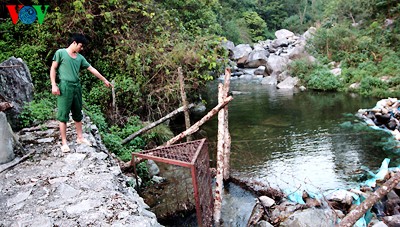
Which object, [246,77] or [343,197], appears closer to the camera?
[343,197]

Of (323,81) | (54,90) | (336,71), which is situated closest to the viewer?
(54,90)

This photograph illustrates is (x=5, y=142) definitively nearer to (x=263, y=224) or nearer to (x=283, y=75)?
(x=263, y=224)

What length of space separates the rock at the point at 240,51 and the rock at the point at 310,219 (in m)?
23.0

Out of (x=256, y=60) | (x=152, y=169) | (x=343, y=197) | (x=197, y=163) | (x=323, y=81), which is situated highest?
(x=256, y=60)

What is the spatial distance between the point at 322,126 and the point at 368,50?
1074cm

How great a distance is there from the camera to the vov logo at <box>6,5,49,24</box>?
878 cm

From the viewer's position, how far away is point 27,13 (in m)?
8.86

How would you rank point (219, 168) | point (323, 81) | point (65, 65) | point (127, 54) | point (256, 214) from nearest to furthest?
point (65, 65), point (219, 168), point (256, 214), point (127, 54), point (323, 81)

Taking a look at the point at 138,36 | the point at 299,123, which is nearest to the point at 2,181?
the point at 138,36

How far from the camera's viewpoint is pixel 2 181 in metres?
3.77

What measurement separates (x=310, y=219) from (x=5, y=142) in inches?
193

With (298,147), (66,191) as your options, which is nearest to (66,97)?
(66,191)

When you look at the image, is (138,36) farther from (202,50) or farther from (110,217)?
(110,217)

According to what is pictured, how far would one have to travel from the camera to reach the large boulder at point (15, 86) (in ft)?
17.9
